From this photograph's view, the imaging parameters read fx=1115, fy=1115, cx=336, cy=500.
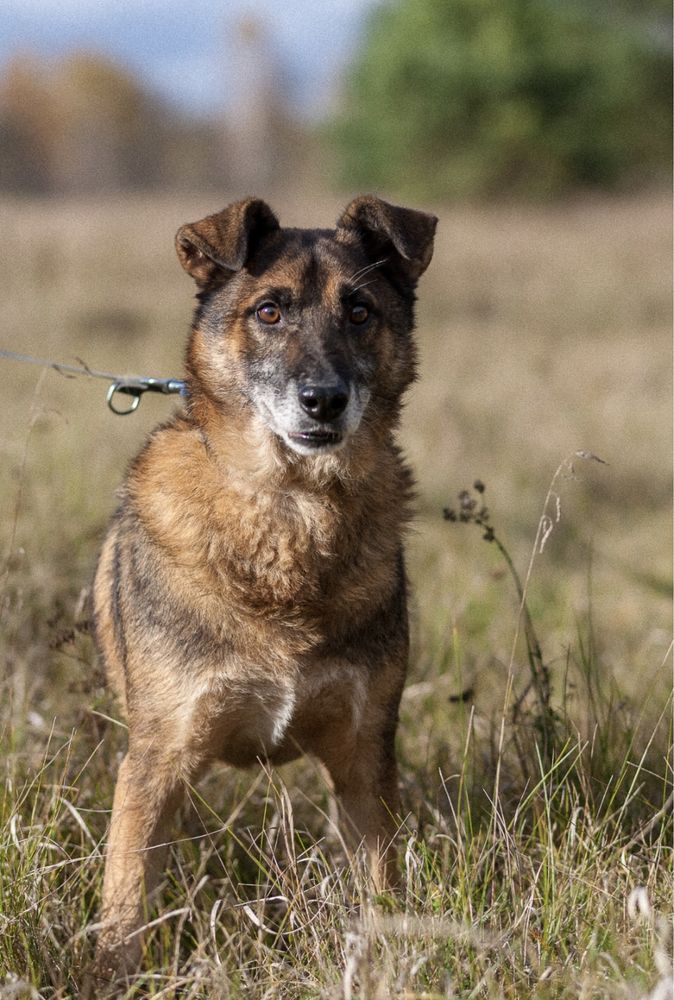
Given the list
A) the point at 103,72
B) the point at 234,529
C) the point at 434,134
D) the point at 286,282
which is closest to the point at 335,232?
the point at 286,282

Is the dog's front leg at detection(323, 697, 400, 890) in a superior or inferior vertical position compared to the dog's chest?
inferior

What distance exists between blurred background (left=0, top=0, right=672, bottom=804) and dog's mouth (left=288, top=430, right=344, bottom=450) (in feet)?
2.49

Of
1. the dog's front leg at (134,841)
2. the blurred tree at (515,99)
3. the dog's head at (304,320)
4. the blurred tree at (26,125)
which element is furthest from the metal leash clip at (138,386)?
the blurred tree at (26,125)

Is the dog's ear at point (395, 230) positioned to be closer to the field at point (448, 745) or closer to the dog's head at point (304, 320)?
the dog's head at point (304, 320)

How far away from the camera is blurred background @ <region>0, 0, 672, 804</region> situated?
17.8ft

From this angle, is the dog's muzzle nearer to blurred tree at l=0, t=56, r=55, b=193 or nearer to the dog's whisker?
the dog's whisker

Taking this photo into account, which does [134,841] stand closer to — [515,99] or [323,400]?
[323,400]

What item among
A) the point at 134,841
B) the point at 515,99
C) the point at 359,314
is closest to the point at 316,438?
the point at 359,314

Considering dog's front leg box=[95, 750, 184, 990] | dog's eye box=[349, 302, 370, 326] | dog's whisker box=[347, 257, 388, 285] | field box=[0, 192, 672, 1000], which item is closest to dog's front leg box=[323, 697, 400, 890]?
field box=[0, 192, 672, 1000]

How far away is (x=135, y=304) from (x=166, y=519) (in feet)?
42.2

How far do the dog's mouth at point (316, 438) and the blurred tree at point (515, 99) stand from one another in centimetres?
3225

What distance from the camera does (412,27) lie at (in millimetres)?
34781

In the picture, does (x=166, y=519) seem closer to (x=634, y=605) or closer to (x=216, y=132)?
(x=634, y=605)

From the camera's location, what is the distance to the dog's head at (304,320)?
330 cm
